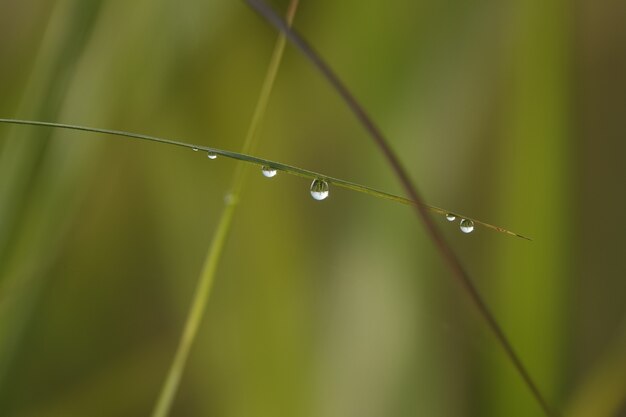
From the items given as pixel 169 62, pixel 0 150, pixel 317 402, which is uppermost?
pixel 169 62

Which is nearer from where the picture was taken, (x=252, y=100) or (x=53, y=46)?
(x=53, y=46)

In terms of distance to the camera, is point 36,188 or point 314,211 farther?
point 314,211

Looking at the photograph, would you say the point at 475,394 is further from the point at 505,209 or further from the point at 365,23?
the point at 365,23

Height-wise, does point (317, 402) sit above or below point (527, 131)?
below

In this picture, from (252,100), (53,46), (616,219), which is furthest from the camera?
(616,219)

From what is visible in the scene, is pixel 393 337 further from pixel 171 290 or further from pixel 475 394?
pixel 171 290

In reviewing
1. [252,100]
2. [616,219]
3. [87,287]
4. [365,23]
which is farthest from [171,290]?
[616,219]

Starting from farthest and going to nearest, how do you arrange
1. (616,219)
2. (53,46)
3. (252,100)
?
(616,219) → (252,100) → (53,46)

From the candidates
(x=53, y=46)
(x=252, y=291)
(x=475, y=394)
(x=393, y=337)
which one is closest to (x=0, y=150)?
(x=53, y=46)
